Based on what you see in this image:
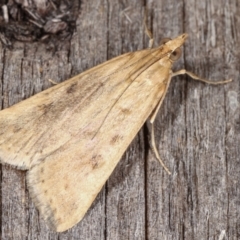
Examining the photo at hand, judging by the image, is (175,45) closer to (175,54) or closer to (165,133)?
(175,54)

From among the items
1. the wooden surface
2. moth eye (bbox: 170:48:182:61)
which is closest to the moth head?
moth eye (bbox: 170:48:182:61)

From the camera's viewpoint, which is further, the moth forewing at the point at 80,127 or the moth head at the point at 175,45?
the moth head at the point at 175,45

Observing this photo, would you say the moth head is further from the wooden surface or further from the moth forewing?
the wooden surface

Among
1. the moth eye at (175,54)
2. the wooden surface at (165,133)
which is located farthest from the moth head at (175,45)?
the wooden surface at (165,133)

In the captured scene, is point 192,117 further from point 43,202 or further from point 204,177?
point 43,202

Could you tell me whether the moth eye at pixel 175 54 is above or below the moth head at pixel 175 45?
below

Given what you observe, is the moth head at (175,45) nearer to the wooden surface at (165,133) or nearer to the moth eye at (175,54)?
the moth eye at (175,54)
